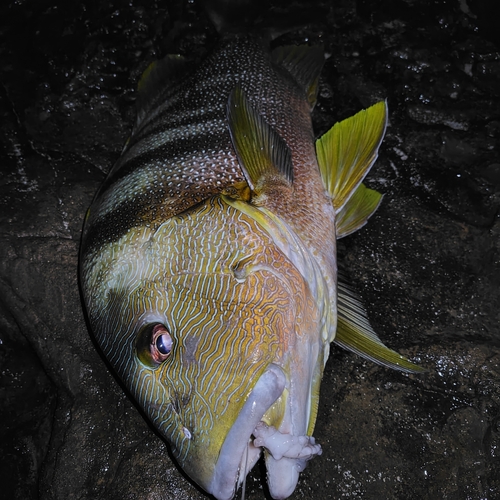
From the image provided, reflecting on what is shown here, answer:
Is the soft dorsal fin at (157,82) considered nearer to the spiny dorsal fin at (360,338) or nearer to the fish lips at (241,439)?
the spiny dorsal fin at (360,338)

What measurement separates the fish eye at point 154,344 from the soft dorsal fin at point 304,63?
7.04 ft

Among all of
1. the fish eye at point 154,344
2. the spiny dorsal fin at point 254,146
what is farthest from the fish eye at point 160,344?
the spiny dorsal fin at point 254,146

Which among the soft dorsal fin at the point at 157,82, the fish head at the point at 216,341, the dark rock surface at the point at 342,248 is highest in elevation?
the soft dorsal fin at the point at 157,82

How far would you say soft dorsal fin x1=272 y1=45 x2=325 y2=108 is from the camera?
3.35 meters

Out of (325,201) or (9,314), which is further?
(9,314)

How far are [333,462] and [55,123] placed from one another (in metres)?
3.08

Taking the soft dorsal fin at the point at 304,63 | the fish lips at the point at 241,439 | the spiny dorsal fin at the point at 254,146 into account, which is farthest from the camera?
the soft dorsal fin at the point at 304,63

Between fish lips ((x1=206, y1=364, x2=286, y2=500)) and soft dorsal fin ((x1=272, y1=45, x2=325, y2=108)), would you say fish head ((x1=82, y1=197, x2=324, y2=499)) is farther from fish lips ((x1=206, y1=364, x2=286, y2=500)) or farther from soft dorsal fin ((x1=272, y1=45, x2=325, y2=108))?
soft dorsal fin ((x1=272, y1=45, x2=325, y2=108))

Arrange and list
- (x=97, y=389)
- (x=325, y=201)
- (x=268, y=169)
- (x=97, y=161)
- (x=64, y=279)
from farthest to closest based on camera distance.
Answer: (x=97, y=161) < (x=64, y=279) < (x=97, y=389) < (x=325, y=201) < (x=268, y=169)

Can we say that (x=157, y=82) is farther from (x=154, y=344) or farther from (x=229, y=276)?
(x=154, y=344)

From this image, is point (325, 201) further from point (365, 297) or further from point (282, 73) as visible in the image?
point (282, 73)

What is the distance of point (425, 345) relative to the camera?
2.56 metres

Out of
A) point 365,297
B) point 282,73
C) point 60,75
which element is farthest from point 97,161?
point 365,297

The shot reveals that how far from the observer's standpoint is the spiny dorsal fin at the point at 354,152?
2.56 m
